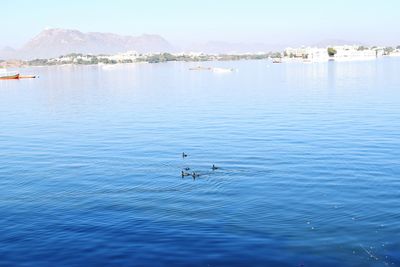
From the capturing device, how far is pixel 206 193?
3388cm

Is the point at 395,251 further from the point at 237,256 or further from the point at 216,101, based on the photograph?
the point at 216,101

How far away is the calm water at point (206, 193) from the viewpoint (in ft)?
79.3

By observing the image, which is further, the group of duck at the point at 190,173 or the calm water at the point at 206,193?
the group of duck at the point at 190,173

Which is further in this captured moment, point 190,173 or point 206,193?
point 190,173

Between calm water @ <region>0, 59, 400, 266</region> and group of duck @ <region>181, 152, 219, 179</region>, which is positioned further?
group of duck @ <region>181, 152, 219, 179</region>

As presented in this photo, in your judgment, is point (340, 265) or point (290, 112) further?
point (290, 112)

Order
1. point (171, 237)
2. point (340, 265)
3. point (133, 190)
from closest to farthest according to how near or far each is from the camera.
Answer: point (340, 265) < point (171, 237) < point (133, 190)

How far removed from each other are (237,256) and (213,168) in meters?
17.4

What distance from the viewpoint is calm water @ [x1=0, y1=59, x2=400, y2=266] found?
2417 cm

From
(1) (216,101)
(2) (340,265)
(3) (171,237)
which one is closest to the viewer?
(2) (340,265)

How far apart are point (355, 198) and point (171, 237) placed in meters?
12.8

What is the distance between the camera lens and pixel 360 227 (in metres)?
26.5

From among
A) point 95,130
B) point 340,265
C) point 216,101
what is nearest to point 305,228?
point 340,265

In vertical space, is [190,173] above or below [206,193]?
above
